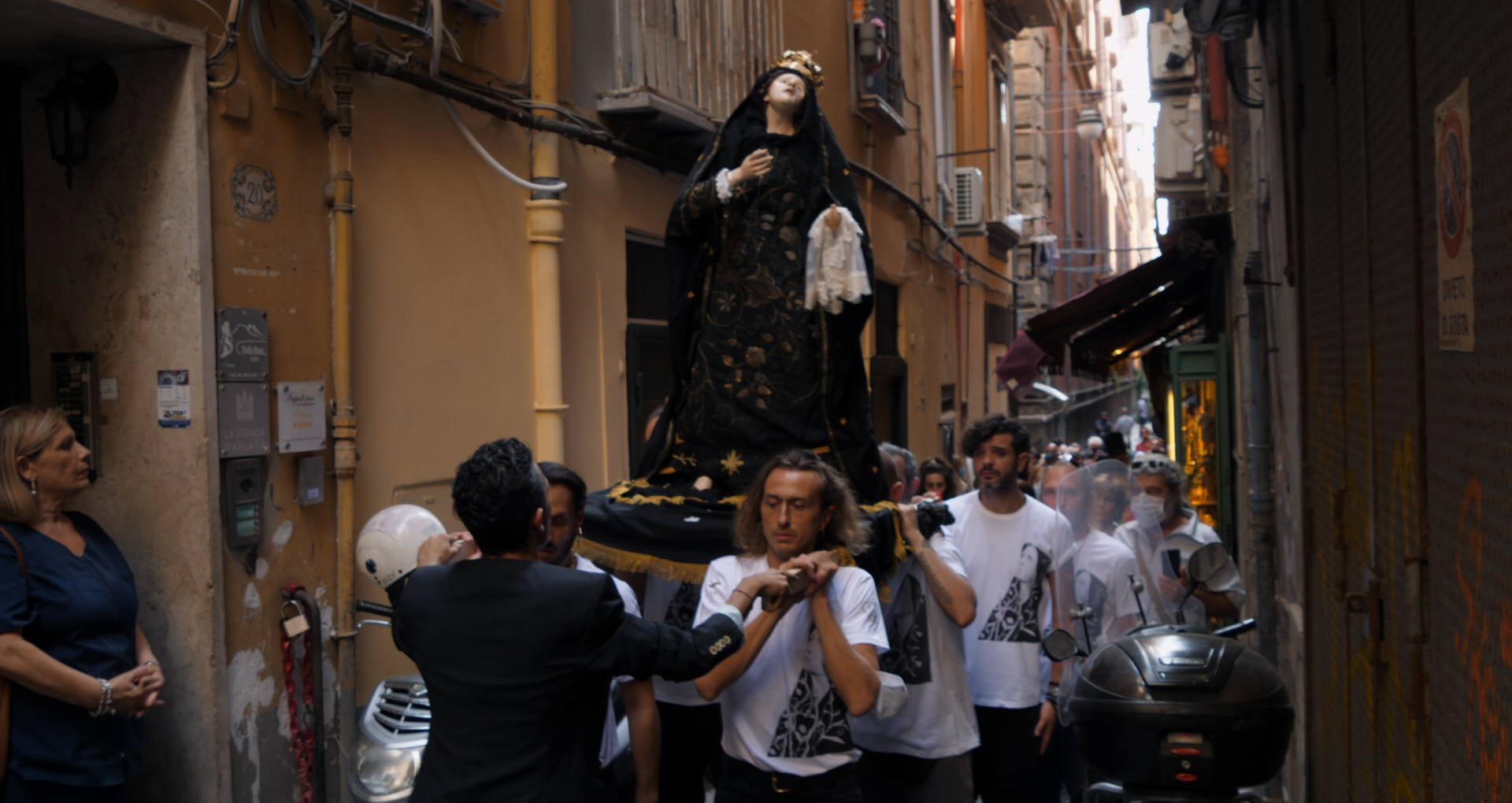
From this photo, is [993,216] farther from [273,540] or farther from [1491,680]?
[1491,680]

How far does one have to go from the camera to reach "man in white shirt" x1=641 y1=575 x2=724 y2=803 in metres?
3.71

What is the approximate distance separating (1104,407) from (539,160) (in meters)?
33.5

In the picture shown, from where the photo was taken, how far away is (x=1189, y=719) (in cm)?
296

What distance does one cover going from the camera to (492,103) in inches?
233

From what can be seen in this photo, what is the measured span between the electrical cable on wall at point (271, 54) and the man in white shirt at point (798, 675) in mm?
2709

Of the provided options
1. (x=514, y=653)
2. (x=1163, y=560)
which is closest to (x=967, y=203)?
(x=1163, y=560)

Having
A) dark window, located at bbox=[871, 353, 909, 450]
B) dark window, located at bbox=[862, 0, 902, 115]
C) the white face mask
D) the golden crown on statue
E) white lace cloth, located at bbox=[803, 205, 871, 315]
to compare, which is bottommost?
the white face mask

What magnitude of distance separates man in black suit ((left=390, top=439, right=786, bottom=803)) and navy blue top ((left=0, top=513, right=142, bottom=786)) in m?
1.45

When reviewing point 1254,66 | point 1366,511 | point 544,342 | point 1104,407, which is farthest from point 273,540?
point 1104,407

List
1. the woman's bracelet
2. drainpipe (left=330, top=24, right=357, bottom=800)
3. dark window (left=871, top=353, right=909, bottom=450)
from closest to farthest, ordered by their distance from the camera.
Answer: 1. the woman's bracelet
2. drainpipe (left=330, top=24, right=357, bottom=800)
3. dark window (left=871, top=353, right=909, bottom=450)

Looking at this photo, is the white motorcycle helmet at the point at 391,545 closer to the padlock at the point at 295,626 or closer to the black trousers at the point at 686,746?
the padlock at the point at 295,626

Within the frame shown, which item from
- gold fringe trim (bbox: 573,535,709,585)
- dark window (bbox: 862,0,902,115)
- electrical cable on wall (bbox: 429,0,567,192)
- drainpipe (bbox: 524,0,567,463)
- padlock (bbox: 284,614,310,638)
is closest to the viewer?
gold fringe trim (bbox: 573,535,709,585)

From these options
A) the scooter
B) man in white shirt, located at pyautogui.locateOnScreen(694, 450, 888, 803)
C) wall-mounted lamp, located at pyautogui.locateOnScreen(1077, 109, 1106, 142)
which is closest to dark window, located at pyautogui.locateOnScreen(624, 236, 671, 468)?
man in white shirt, located at pyautogui.locateOnScreen(694, 450, 888, 803)

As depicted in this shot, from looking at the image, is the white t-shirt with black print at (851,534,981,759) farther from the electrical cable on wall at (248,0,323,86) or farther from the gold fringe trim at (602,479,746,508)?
the electrical cable on wall at (248,0,323,86)
